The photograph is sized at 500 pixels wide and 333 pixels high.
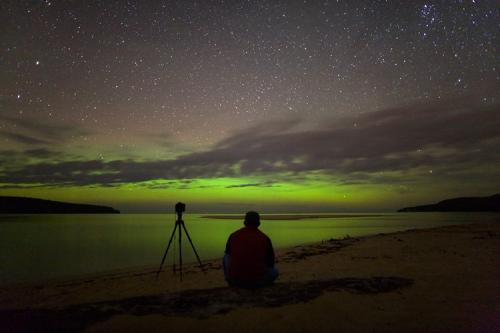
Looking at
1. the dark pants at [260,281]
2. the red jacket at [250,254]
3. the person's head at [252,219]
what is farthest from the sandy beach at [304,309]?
the person's head at [252,219]

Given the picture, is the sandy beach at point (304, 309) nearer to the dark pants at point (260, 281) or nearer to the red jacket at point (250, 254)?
the dark pants at point (260, 281)

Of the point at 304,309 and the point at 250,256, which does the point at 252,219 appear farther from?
the point at 304,309

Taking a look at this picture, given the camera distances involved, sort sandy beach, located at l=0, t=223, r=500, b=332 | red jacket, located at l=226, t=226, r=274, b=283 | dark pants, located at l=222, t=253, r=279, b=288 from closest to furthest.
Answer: sandy beach, located at l=0, t=223, r=500, b=332
red jacket, located at l=226, t=226, r=274, b=283
dark pants, located at l=222, t=253, r=279, b=288

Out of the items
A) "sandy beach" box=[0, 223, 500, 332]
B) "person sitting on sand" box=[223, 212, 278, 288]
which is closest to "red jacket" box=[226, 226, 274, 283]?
"person sitting on sand" box=[223, 212, 278, 288]

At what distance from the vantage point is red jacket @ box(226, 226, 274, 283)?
21.3 feet

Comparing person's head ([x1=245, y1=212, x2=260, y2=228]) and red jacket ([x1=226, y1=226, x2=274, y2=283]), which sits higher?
person's head ([x1=245, y1=212, x2=260, y2=228])

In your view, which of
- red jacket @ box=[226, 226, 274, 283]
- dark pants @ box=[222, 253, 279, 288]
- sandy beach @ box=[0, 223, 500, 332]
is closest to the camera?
sandy beach @ box=[0, 223, 500, 332]

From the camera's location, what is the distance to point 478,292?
6391 mm

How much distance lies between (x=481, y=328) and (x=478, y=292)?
2.10 meters

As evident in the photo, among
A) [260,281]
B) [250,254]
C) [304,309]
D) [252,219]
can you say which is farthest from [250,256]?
[304,309]

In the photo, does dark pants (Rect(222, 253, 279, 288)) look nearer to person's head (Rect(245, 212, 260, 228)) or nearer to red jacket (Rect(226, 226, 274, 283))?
red jacket (Rect(226, 226, 274, 283))

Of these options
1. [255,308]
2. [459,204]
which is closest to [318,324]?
[255,308]

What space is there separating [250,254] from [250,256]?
38mm

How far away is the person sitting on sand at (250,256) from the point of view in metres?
6.51
